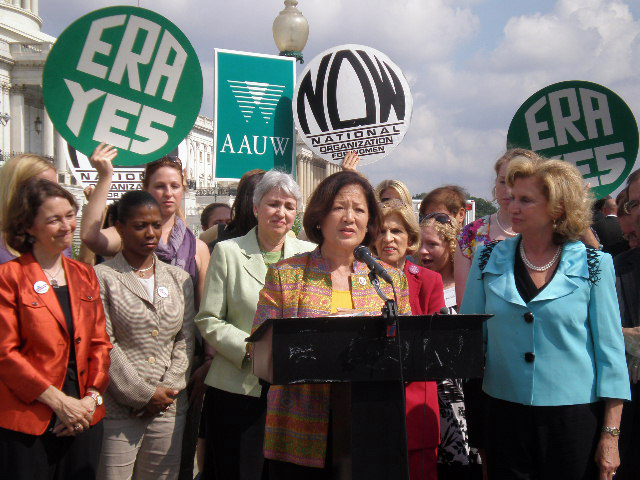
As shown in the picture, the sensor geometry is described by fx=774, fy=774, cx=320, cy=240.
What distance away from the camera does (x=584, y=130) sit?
5535mm

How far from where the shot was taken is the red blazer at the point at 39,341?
143 inches

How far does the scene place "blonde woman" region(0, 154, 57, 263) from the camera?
409 cm

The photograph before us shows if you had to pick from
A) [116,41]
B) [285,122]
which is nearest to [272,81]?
[285,122]

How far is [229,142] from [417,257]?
1559mm

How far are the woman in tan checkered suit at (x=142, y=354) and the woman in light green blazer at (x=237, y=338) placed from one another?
0.20 metres

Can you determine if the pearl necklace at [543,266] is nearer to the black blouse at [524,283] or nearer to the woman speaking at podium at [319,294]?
the black blouse at [524,283]

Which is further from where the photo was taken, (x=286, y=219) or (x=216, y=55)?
(x=216, y=55)

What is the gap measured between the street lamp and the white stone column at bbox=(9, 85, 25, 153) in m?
64.6

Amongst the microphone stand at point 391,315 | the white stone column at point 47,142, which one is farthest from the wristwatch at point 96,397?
the white stone column at point 47,142

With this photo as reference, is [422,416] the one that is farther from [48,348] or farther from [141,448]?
[48,348]

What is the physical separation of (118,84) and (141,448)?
2156 mm

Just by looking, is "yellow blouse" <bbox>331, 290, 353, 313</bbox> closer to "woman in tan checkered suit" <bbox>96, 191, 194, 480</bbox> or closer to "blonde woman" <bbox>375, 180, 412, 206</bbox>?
"woman in tan checkered suit" <bbox>96, 191, 194, 480</bbox>

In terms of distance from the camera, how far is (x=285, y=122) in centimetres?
567

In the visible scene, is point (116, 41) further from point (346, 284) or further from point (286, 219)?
point (346, 284)
